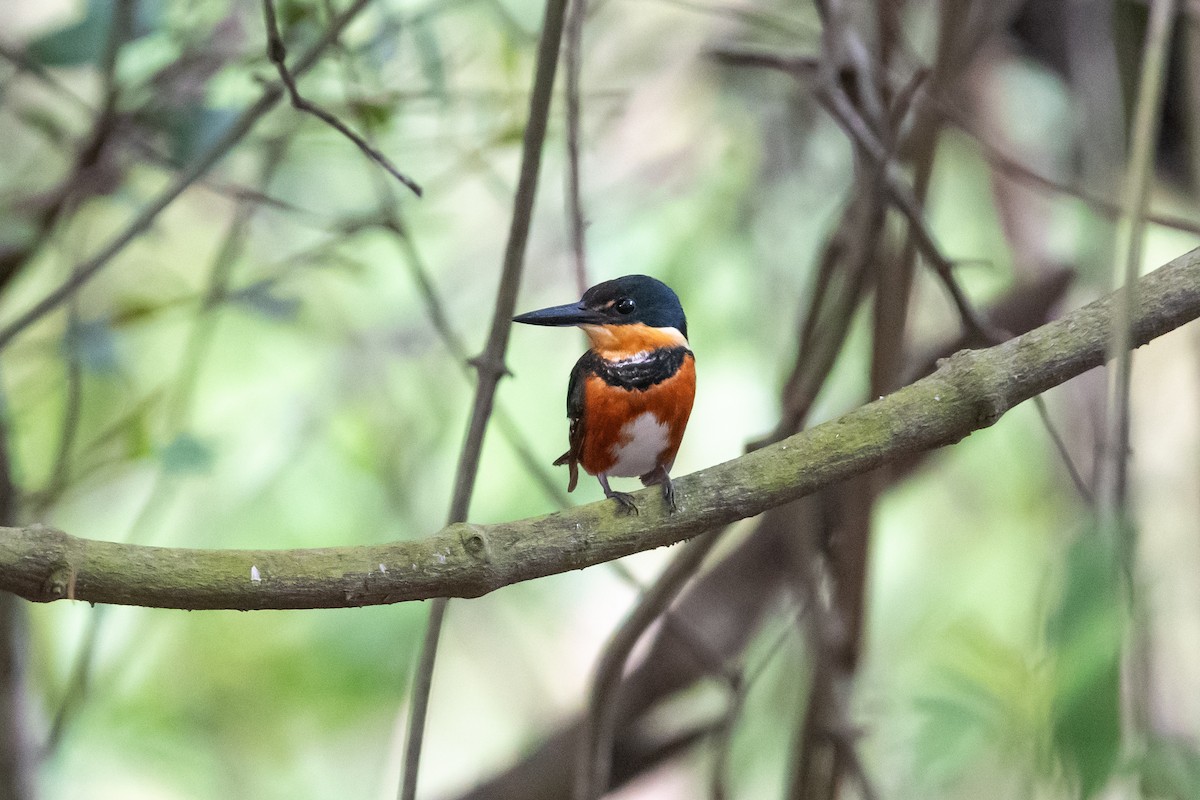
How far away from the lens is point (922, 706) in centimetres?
113

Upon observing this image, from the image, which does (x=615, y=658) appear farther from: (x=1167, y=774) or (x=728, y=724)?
(x=1167, y=774)

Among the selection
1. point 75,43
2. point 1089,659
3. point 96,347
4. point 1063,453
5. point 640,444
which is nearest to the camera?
point 1089,659

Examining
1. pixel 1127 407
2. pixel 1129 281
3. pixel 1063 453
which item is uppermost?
pixel 1063 453

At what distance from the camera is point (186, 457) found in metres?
2.10

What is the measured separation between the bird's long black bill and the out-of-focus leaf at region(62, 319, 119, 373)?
4.14 ft

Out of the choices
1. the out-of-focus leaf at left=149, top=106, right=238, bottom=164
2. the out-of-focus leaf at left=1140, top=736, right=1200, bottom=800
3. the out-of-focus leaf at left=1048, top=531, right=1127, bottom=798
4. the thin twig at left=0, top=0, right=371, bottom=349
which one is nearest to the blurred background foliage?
the out-of-focus leaf at left=149, top=106, right=238, bottom=164

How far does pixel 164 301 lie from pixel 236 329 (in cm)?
123

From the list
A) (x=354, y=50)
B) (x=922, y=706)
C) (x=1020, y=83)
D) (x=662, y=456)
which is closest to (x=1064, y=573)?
(x=922, y=706)

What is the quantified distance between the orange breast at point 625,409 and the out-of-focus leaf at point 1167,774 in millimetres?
918

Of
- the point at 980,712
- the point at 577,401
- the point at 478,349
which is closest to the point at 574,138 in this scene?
the point at 577,401

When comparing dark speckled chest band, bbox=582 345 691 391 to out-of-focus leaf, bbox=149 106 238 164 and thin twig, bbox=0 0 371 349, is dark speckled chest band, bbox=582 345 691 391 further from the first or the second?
out-of-focus leaf, bbox=149 106 238 164

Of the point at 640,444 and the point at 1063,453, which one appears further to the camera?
the point at 640,444

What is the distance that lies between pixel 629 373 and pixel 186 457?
794mm

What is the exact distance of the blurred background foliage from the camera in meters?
2.69
